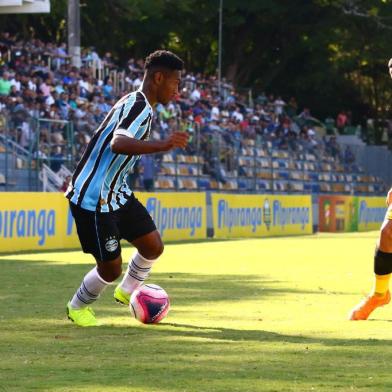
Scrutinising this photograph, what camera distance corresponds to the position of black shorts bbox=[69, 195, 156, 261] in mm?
10422

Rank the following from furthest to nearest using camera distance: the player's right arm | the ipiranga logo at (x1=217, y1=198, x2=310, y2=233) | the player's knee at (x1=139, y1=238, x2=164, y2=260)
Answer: the ipiranga logo at (x1=217, y1=198, x2=310, y2=233) < the player's knee at (x1=139, y1=238, x2=164, y2=260) < the player's right arm

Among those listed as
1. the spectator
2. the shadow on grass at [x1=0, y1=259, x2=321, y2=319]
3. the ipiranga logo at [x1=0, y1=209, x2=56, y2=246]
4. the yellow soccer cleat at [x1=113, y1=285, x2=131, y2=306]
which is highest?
the spectator

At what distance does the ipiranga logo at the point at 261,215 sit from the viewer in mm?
34719

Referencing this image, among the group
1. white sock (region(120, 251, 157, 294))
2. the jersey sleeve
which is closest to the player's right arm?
the jersey sleeve

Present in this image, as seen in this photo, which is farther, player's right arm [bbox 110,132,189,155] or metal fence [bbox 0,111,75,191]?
metal fence [bbox 0,111,75,191]

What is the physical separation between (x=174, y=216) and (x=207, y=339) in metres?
22.3

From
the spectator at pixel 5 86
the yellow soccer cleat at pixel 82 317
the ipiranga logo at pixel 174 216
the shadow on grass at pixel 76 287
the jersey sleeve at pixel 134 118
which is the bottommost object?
the ipiranga logo at pixel 174 216

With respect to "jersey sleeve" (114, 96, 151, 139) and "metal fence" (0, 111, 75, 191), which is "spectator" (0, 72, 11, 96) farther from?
"jersey sleeve" (114, 96, 151, 139)

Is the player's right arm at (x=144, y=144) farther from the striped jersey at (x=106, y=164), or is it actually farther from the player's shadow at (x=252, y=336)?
the player's shadow at (x=252, y=336)

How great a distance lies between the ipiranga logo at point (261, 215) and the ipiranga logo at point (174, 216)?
114cm

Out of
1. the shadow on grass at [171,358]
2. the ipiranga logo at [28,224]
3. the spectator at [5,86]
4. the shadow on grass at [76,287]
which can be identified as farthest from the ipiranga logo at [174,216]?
the shadow on grass at [171,358]

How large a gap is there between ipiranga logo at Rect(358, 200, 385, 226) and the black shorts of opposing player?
1265 inches

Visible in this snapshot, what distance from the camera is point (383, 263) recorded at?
11.1 m

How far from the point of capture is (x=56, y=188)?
2828 centimetres
